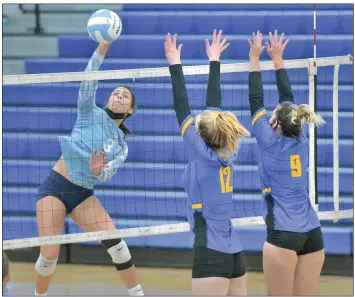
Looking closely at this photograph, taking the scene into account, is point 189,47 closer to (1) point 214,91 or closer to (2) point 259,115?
(2) point 259,115

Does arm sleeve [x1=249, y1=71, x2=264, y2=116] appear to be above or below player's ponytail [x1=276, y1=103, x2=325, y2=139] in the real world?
above

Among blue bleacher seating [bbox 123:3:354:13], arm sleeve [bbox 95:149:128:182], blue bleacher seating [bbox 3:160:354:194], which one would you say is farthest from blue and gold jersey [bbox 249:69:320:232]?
blue bleacher seating [bbox 123:3:354:13]

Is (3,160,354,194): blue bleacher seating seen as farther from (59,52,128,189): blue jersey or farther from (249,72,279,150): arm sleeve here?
(249,72,279,150): arm sleeve

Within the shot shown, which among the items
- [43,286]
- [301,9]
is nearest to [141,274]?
[43,286]

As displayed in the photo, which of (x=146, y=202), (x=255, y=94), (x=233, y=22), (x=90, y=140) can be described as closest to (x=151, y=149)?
(x=146, y=202)

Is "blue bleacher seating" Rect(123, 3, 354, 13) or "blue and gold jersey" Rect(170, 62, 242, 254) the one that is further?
"blue bleacher seating" Rect(123, 3, 354, 13)

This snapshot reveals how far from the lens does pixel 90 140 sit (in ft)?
21.2

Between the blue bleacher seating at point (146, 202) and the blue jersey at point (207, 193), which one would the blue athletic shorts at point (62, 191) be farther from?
the blue bleacher seating at point (146, 202)

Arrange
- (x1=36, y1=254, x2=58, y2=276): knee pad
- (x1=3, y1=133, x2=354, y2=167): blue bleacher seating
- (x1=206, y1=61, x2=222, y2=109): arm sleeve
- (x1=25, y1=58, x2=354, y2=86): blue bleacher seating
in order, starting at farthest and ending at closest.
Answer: (x1=25, y1=58, x2=354, y2=86): blue bleacher seating
(x1=3, y1=133, x2=354, y2=167): blue bleacher seating
(x1=36, y1=254, x2=58, y2=276): knee pad
(x1=206, y1=61, x2=222, y2=109): arm sleeve

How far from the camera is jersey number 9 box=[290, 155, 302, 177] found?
17.3 feet

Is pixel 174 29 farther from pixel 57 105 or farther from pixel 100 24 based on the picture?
pixel 100 24

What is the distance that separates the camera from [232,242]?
15.6 feet

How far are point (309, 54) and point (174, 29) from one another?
1.59 meters

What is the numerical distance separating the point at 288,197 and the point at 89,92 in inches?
73.0
